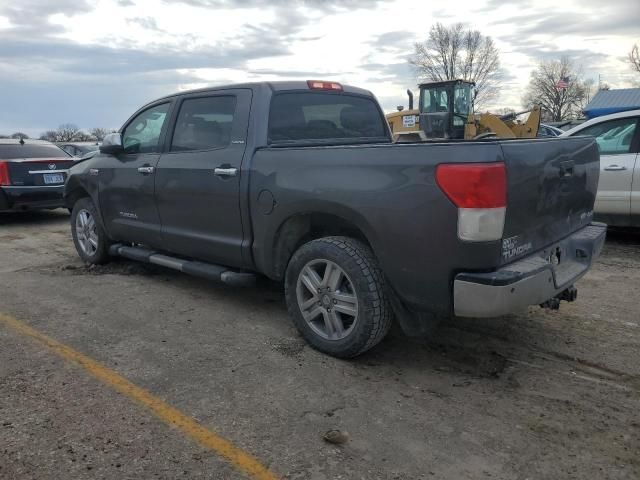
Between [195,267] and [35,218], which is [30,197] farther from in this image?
[195,267]

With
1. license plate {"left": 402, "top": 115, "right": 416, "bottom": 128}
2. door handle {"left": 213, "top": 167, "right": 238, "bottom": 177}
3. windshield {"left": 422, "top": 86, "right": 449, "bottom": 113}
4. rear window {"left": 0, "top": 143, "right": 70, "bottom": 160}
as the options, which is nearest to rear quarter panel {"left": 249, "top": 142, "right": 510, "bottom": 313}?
door handle {"left": 213, "top": 167, "right": 238, "bottom": 177}

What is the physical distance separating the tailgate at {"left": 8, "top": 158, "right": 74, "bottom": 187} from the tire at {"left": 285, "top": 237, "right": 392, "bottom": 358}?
23.5 ft

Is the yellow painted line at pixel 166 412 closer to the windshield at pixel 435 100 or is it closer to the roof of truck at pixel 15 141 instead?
the roof of truck at pixel 15 141

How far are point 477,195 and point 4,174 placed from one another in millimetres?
8894

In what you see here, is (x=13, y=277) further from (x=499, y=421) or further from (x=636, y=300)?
(x=636, y=300)

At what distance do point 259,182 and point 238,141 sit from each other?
470mm

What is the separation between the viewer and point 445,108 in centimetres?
1855

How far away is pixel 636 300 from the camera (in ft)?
16.2

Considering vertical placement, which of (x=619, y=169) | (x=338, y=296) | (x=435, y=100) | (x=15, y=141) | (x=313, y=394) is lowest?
(x=313, y=394)

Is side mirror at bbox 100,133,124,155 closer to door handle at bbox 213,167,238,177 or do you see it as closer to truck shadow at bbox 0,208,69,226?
door handle at bbox 213,167,238,177

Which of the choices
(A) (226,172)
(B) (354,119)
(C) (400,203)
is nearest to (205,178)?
(A) (226,172)

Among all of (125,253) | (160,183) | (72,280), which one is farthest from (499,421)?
(72,280)

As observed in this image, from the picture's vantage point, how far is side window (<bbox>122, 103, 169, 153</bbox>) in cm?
518

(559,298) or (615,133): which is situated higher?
(615,133)
